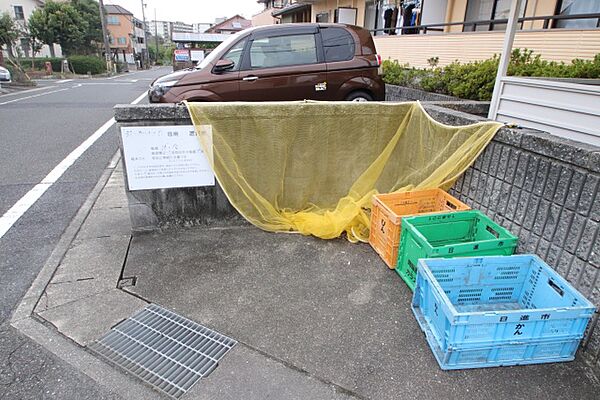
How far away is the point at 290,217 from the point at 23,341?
2255mm

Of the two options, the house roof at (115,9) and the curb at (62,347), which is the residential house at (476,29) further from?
the house roof at (115,9)

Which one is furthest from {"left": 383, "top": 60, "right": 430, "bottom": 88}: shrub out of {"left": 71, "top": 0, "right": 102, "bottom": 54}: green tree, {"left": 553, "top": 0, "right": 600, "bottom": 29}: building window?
{"left": 71, "top": 0, "right": 102, "bottom": 54}: green tree

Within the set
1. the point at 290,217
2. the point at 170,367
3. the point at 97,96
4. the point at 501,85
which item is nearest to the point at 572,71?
the point at 501,85

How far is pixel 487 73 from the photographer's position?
5.59 meters

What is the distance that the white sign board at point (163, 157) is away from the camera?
3.30 metres

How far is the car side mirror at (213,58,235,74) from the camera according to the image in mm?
5387

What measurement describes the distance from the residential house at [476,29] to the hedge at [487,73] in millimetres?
294

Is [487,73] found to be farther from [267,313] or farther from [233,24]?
[233,24]

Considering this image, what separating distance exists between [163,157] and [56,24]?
38113 millimetres

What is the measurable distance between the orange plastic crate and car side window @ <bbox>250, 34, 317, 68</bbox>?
3110 mm

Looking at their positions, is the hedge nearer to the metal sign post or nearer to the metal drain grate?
the metal sign post

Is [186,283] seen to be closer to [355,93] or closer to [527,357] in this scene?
[527,357]

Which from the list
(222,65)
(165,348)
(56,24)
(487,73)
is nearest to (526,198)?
(165,348)

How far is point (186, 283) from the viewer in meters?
2.85
